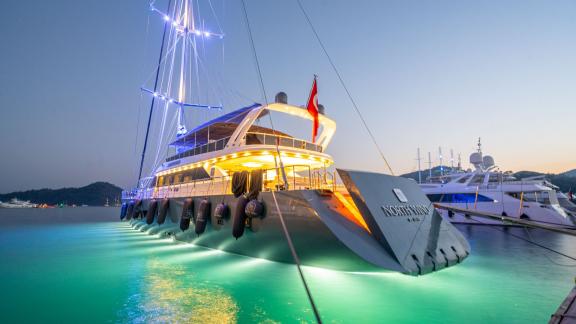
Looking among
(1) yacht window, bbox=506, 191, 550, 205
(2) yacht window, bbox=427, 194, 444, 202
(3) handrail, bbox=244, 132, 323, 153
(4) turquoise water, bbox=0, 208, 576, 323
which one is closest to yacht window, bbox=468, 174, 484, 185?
(2) yacht window, bbox=427, 194, 444, 202

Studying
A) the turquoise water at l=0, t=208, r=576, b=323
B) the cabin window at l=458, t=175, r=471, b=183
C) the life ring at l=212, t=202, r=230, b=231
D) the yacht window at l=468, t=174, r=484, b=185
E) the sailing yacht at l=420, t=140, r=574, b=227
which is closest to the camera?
the turquoise water at l=0, t=208, r=576, b=323

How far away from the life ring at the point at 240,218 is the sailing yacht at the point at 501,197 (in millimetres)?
22385

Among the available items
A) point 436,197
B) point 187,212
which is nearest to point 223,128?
point 187,212

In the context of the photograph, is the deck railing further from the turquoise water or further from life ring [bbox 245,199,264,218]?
the turquoise water

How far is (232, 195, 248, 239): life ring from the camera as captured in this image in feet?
30.5

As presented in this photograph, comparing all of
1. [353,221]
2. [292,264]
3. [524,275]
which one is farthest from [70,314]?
[524,275]

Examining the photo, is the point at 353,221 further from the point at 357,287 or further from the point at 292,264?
the point at 292,264

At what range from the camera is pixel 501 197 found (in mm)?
28703

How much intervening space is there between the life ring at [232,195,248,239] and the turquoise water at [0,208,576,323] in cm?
105

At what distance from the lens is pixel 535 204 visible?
26719 millimetres

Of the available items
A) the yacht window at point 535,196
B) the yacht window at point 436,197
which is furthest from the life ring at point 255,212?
the yacht window at point 436,197

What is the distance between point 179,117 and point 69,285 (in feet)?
71.7

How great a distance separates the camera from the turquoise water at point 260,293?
5227 mm

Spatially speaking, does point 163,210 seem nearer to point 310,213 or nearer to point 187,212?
point 187,212
